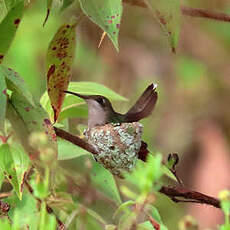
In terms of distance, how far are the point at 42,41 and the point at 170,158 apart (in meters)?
3.37

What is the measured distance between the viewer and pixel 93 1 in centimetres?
153

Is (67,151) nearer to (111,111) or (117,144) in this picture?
(117,144)

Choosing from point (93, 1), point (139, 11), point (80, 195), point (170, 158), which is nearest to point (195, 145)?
point (139, 11)

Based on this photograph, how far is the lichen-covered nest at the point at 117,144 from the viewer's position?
1.99 m

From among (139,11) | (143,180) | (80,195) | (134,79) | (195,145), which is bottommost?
(195,145)

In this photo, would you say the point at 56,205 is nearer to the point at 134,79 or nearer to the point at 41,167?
the point at 41,167

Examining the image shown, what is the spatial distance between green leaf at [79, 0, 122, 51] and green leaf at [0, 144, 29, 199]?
32 centimetres

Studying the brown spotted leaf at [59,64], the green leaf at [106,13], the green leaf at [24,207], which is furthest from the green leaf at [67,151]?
the green leaf at [106,13]

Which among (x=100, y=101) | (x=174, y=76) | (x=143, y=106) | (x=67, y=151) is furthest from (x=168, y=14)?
(x=174, y=76)

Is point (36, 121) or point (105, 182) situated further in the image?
point (105, 182)

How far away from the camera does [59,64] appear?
5.75 feet

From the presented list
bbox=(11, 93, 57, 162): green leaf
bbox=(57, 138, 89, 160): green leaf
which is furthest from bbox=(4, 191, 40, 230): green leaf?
bbox=(11, 93, 57, 162): green leaf

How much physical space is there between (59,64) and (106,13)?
0.28 m

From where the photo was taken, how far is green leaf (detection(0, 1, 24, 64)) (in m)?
1.59
